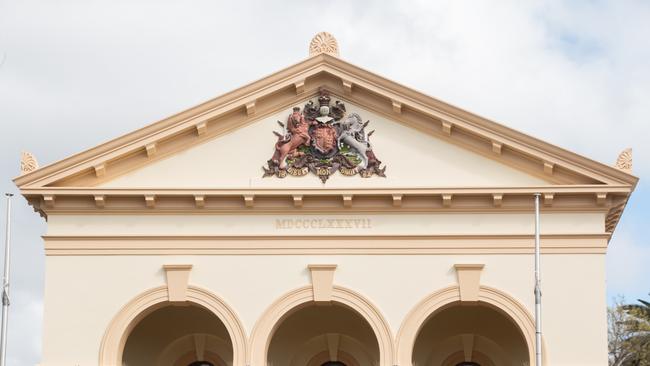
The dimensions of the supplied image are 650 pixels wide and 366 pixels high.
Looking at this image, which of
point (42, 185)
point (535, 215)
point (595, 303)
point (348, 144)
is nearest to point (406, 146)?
point (348, 144)

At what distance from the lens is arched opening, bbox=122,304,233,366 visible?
34.7 metres

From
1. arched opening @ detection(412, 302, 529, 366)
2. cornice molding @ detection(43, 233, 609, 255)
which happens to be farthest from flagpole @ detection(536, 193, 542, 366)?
arched opening @ detection(412, 302, 529, 366)

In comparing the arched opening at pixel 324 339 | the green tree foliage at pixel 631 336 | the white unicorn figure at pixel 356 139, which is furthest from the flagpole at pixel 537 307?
the green tree foliage at pixel 631 336

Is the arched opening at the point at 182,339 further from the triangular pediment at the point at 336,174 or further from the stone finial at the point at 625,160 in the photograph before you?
the stone finial at the point at 625,160

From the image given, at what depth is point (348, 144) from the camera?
107ft

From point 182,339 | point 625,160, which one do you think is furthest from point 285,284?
point 625,160

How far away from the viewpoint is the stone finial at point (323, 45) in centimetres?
3294

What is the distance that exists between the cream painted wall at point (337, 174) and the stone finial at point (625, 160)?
178 centimetres

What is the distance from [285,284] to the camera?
3209 cm

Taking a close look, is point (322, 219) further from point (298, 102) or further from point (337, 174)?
point (298, 102)

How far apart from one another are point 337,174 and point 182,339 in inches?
241

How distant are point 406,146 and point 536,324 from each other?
5.29 metres

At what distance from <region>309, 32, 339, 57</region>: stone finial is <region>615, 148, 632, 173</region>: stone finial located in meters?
6.87

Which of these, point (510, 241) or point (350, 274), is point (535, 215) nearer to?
point (510, 241)
